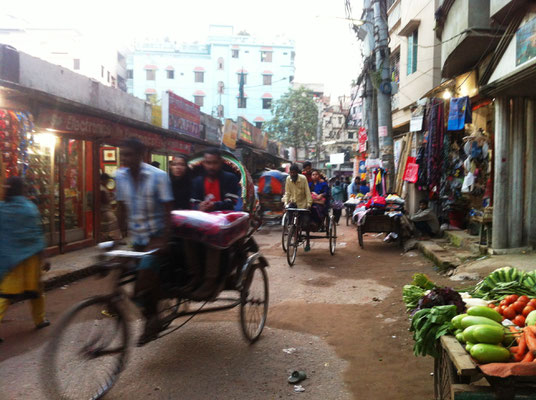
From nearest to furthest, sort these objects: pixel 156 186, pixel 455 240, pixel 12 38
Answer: pixel 156 186 → pixel 455 240 → pixel 12 38

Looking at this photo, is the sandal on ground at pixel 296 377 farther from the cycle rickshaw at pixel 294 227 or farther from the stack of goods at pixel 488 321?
the cycle rickshaw at pixel 294 227

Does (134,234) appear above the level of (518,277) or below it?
above

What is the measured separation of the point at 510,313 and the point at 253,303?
240 centimetres

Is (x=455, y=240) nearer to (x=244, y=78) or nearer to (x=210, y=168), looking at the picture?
(x=210, y=168)

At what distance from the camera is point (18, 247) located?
445 cm

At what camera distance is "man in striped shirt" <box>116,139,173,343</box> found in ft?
11.2

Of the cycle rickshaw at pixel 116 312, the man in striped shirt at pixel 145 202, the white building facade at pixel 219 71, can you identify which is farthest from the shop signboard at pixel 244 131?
the white building facade at pixel 219 71

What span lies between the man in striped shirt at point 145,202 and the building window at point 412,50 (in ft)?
45.7

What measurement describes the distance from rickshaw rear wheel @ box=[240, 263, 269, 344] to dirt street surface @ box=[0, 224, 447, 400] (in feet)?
0.54

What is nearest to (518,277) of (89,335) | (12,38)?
(89,335)

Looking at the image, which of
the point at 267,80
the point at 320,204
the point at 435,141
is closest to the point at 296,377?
the point at 320,204

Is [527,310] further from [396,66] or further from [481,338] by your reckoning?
[396,66]

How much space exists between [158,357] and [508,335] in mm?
2920

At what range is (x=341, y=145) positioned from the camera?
170 ft
